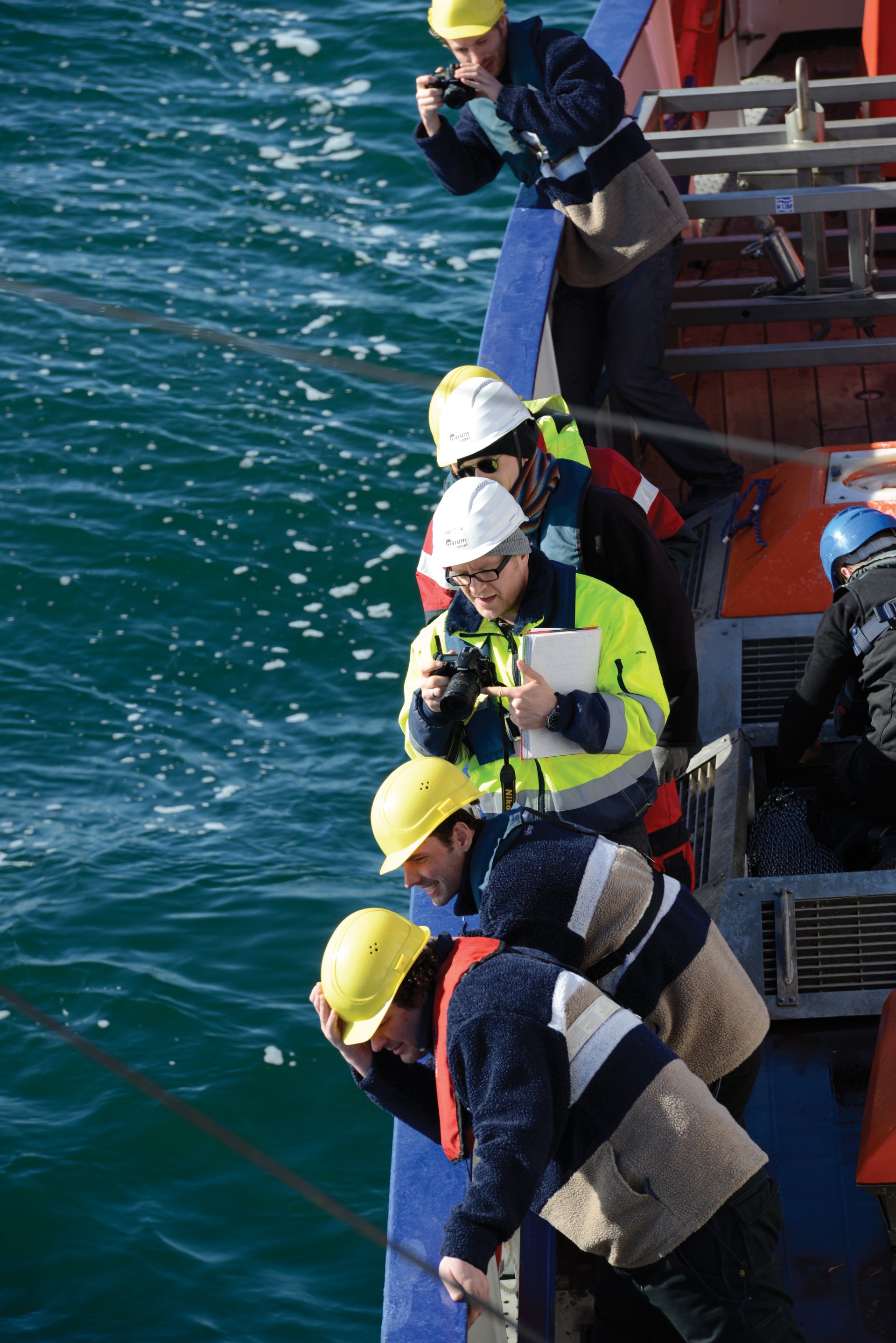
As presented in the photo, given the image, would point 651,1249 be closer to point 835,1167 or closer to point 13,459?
point 835,1167

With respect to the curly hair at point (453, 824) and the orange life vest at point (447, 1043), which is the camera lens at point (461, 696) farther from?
the orange life vest at point (447, 1043)

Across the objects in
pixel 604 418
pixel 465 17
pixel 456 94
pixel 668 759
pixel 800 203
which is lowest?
pixel 668 759

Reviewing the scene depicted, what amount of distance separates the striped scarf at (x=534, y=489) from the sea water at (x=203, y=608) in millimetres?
3041

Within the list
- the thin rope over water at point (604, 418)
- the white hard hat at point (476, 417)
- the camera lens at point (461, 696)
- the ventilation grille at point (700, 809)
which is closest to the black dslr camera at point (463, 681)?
the camera lens at point (461, 696)

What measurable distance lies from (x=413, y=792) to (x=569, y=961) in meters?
0.43

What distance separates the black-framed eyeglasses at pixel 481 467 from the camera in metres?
3.67

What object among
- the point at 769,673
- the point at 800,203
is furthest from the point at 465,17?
the point at 769,673

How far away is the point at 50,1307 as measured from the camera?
17.1 ft

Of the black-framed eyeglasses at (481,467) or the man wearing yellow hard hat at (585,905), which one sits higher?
the black-framed eyeglasses at (481,467)

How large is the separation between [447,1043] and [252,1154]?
303 cm

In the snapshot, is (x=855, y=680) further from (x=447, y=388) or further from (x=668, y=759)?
(x=447, y=388)

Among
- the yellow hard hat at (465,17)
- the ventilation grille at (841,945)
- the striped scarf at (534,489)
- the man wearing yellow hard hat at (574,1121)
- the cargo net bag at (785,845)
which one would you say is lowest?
the cargo net bag at (785,845)

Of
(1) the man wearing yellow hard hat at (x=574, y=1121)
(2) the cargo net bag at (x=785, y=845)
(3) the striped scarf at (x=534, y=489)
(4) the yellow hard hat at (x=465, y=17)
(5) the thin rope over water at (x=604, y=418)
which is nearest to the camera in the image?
(1) the man wearing yellow hard hat at (x=574, y=1121)

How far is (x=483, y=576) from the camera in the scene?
3225 millimetres
